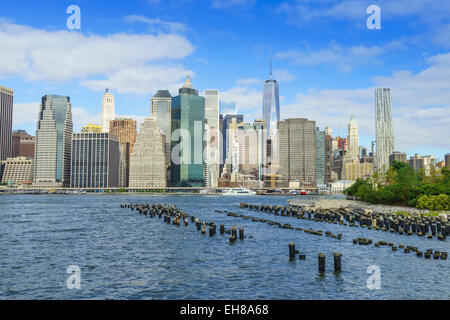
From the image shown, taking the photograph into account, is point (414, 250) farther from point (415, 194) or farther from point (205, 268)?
point (415, 194)

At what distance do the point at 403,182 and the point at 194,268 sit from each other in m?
98.7

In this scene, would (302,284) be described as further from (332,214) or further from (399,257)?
(332,214)

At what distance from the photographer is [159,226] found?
8000 centimetres

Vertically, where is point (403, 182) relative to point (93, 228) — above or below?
above
